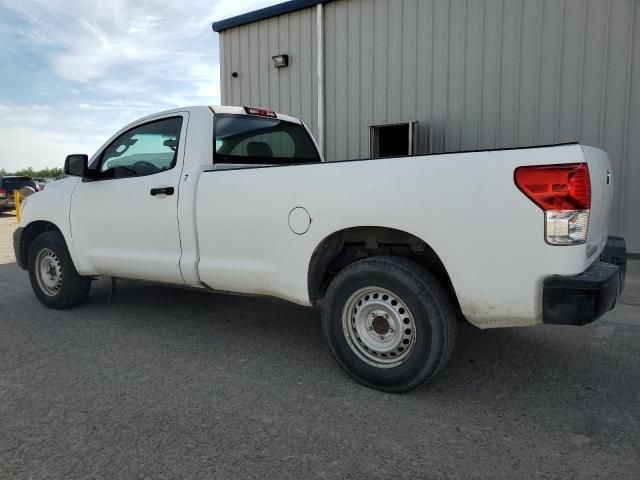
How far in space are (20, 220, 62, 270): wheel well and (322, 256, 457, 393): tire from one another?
3.61 meters

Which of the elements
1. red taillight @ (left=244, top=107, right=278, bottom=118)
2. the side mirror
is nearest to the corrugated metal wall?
red taillight @ (left=244, top=107, right=278, bottom=118)

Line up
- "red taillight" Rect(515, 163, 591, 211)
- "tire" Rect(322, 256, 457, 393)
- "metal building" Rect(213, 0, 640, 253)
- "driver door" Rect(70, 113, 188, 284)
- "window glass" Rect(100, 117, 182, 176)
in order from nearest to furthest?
"red taillight" Rect(515, 163, 591, 211) → "tire" Rect(322, 256, 457, 393) → "driver door" Rect(70, 113, 188, 284) → "window glass" Rect(100, 117, 182, 176) → "metal building" Rect(213, 0, 640, 253)

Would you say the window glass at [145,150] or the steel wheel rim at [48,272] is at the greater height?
the window glass at [145,150]

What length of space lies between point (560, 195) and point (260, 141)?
285 cm

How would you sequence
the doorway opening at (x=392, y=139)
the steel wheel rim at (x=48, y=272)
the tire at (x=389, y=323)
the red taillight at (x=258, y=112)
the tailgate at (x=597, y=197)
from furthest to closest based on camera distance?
the doorway opening at (x=392, y=139) → the steel wheel rim at (x=48, y=272) → the red taillight at (x=258, y=112) → the tire at (x=389, y=323) → the tailgate at (x=597, y=197)

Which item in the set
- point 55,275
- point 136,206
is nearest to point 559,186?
point 136,206

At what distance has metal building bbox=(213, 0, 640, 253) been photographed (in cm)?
733

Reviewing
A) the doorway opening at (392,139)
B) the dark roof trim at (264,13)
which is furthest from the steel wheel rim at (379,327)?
the dark roof trim at (264,13)

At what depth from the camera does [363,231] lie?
10.7 feet

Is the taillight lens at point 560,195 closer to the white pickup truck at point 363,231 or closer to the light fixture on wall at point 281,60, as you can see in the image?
the white pickup truck at point 363,231

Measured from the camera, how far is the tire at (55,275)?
5031 mm

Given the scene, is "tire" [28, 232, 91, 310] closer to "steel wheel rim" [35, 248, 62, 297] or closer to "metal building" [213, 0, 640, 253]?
"steel wheel rim" [35, 248, 62, 297]

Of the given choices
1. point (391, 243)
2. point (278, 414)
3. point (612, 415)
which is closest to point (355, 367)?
point (278, 414)

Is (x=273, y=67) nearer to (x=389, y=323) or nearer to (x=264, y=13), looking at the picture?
(x=264, y=13)
